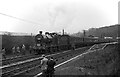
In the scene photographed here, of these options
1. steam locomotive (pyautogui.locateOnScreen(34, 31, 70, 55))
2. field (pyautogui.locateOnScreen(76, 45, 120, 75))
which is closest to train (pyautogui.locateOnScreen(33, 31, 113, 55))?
steam locomotive (pyautogui.locateOnScreen(34, 31, 70, 55))

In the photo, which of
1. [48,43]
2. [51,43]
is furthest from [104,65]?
[51,43]

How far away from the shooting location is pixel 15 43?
113ft

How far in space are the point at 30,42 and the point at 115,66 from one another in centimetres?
2921

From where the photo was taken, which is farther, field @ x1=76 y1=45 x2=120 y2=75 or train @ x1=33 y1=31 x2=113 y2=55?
train @ x1=33 y1=31 x2=113 y2=55

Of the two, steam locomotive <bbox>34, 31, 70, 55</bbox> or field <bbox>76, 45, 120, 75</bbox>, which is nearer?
field <bbox>76, 45, 120, 75</bbox>

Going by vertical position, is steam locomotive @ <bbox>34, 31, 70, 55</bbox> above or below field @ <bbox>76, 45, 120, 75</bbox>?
above

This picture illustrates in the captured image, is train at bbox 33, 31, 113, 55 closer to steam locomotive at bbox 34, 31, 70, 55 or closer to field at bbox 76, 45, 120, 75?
steam locomotive at bbox 34, 31, 70, 55

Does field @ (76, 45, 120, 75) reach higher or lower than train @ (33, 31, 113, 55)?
lower

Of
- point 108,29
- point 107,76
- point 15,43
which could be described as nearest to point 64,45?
point 15,43

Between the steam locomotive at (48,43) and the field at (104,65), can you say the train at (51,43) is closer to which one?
the steam locomotive at (48,43)

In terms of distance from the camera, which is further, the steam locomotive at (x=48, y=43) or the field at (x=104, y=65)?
the steam locomotive at (x=48, y=43)

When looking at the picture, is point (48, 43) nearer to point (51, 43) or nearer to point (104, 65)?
point (51, 43)

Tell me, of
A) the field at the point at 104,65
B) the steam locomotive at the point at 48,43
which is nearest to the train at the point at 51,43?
the steam locomotive at the point at 48,43

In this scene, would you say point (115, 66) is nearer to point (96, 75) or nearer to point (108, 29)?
point (96, 75)
